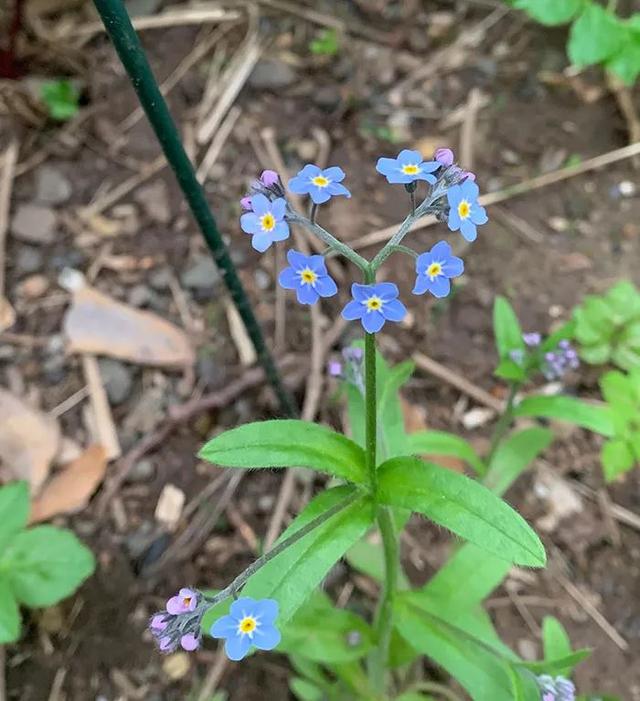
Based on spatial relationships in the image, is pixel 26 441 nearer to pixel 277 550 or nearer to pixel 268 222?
pixel 277 550

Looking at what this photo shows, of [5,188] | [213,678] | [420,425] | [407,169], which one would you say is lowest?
[213,678]

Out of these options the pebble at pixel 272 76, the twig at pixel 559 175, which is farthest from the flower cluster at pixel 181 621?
the pebble at pixel 272 76

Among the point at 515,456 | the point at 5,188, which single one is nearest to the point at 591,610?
the point at 515,456

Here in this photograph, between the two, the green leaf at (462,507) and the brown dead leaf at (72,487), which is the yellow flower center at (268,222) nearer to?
the green leaf at (462,507)

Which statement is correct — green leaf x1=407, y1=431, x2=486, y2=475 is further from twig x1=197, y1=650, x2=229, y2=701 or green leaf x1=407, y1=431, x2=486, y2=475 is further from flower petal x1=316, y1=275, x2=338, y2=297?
flower petal x1=316, y1=275, x2=338, y2=297

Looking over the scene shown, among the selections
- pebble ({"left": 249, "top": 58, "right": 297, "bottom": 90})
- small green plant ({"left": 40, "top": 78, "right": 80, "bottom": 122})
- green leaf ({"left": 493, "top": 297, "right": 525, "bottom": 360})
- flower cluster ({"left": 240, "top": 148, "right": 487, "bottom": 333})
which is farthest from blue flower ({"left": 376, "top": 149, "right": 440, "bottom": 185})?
small green plant ({"left": 40, "top": 78, "right": 80, "bottom": 122})
